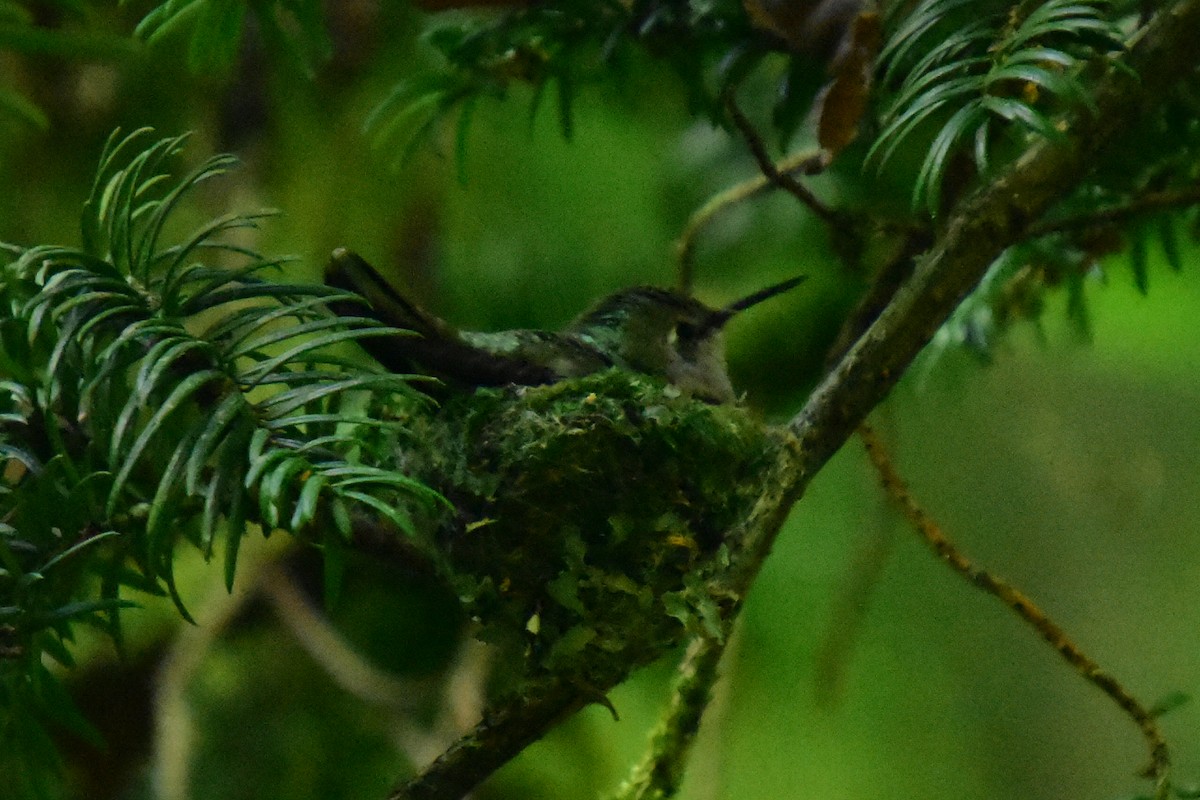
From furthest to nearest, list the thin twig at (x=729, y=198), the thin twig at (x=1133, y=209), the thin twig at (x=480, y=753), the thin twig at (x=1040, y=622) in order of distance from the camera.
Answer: the thin twig at (x=729, y=198) < the thin twig at (x=1133, y=209) < the thin twig at (x=1040, y=622) < the thin twig at (x=480, y=753)

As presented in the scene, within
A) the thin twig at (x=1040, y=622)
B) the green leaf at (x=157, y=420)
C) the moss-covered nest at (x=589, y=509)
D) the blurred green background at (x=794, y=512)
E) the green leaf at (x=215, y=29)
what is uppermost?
the green leaf at (x=215, y=29)

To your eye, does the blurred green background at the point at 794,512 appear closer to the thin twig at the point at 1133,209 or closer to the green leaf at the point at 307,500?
the thin twig at the point at 1133,209

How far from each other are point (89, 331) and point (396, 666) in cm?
152

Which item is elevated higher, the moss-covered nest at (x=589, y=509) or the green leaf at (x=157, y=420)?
the green leaf at (x=157, y=420)

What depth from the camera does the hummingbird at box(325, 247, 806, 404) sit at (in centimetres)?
94

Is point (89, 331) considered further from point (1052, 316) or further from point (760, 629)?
point (1052, 316)

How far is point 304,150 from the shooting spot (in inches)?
85.8

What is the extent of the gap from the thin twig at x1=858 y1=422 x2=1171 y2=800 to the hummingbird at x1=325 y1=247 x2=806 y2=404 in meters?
0.22

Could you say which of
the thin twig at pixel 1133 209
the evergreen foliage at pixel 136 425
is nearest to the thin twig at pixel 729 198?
Result: the thin twig at pixel 1133 209

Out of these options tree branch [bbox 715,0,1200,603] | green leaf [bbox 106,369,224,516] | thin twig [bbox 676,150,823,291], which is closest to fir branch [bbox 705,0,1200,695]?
tree branch [bbox 715,0,1200,603]

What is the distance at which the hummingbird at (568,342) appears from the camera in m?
0.94

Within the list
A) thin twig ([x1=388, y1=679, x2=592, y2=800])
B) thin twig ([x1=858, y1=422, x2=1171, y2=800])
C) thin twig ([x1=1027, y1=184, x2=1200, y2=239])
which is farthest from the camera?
thin twig ([x1=1027, y1=184, x2=1200, y2=239])

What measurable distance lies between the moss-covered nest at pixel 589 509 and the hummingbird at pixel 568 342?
2.1 inches

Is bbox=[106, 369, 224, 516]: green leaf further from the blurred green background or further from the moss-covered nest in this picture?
the blurred green background
